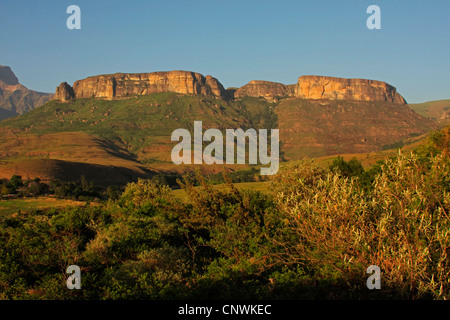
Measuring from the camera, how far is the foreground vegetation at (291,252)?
10.4m

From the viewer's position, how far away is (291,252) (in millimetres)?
14406

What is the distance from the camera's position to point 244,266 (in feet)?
44.2

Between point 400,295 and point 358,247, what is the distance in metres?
1.62

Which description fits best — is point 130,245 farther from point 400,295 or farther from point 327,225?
point 400,295

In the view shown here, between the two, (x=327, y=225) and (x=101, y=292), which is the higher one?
(x=327, y=225)

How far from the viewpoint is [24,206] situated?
168 feet

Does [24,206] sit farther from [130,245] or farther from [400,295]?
[400,295]

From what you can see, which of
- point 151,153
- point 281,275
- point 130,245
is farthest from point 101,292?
point 151,153

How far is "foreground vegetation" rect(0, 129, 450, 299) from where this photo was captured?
10.4 metres

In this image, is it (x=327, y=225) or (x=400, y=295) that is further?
(x=327, y=225)

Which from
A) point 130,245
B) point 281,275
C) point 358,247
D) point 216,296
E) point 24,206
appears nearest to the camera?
point 358,247
